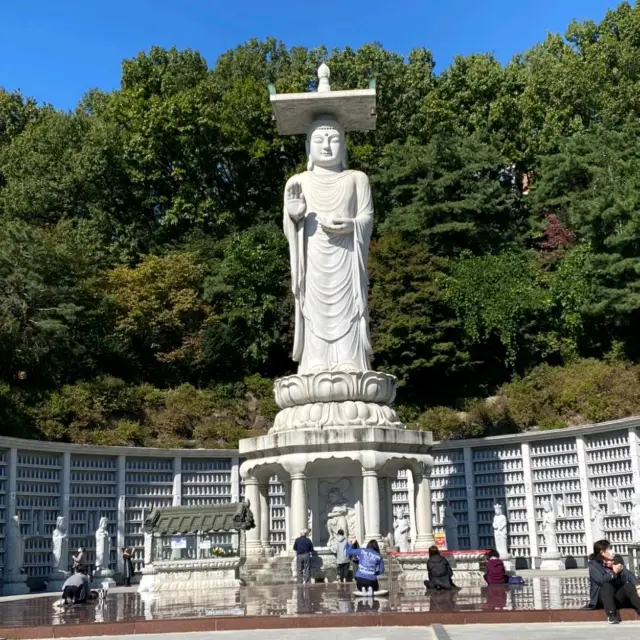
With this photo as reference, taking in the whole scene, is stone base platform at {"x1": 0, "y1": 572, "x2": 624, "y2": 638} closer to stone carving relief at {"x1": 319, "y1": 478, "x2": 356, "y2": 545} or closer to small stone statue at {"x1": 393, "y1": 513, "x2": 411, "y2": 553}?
stone carving relief at {"x1": 319, "y1": 478, "x2": 356, "y2": 545}

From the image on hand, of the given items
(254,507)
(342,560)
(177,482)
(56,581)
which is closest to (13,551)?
(56,581)

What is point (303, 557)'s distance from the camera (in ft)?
54.2

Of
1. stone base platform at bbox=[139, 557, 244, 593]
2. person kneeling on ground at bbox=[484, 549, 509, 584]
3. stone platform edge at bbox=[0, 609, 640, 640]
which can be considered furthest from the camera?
stone base platform at bbox=[139, 557, 244, 593]

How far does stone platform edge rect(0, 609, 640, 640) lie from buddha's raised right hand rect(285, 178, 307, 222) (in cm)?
1176

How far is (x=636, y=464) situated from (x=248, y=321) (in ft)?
49.9

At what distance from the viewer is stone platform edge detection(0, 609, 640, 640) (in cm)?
1047

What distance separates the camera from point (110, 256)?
3612cm

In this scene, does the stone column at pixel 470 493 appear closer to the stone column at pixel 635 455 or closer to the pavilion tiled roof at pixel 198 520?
the stone column at pixel 635 455

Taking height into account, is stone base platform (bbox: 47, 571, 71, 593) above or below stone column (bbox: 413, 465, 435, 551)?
below

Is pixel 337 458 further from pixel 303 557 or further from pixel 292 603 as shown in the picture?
pixel 292 603

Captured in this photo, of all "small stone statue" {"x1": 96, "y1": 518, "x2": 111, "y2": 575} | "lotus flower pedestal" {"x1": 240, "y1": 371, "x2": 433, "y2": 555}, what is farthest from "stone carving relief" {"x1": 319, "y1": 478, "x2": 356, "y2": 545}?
"small stone statue" {"x1": 96, "y1": 518, "x2": 111, "y2": 575}

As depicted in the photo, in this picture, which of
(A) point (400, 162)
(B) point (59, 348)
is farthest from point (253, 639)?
(A) point (400, 162)

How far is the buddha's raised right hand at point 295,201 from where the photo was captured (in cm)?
2084

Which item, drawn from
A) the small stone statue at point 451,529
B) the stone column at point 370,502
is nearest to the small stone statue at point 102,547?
the stone column at point 370,502
